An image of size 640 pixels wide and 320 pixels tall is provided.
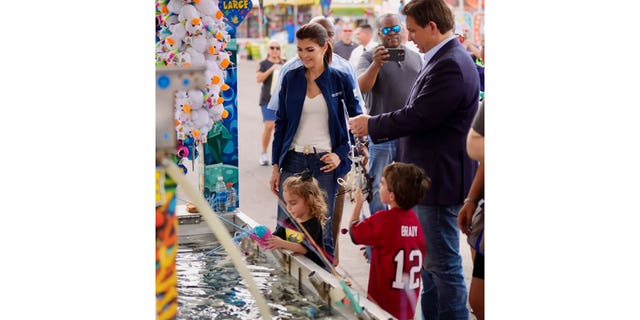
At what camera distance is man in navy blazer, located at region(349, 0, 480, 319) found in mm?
2793

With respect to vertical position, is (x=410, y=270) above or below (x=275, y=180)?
below

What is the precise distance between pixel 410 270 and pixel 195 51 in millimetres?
1637

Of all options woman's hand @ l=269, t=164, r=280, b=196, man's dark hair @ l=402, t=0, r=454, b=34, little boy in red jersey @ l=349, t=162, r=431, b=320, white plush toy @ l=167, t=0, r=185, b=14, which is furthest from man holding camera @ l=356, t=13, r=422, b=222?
white plush toy @ l=167, t=0, r=185, b=14

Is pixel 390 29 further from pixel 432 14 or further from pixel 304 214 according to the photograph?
pixel 304 214

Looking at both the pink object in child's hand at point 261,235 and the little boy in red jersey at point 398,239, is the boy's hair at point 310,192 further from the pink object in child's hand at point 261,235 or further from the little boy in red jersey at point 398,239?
the little boy in red jersey at point 398,239

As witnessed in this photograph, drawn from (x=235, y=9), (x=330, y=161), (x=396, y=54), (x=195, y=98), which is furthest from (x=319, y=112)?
(x=235, y=9)

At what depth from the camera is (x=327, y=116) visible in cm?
349

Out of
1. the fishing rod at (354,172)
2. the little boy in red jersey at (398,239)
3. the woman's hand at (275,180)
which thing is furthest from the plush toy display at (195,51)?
the little boy in red jersey at (398,239)

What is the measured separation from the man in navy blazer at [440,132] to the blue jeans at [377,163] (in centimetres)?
14

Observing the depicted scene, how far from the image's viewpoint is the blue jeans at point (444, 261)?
2.87 m

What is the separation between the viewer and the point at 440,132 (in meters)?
2.85

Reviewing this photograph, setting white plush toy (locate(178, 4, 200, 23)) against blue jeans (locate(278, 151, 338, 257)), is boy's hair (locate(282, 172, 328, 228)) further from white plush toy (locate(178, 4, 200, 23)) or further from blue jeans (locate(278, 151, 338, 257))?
white plush toy (locate(178, 4, 200, 23))

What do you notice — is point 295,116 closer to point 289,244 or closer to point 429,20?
point 289,244

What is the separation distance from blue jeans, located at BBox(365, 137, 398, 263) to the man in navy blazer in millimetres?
136
